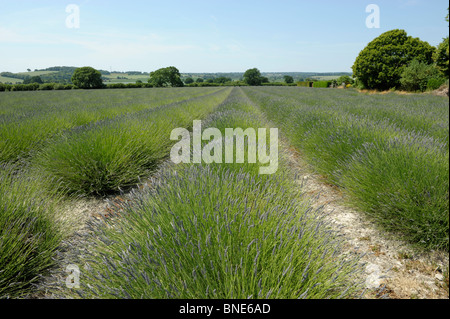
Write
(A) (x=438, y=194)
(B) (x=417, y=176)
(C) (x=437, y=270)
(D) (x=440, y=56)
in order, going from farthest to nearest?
1. (D) (x=440, y=56)
2. (B) (x=417, y=176)
3. (A) (x=438, y=194)
4. (C) (x=437, y=270)

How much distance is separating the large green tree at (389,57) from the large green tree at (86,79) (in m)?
56.1

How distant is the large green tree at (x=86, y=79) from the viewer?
57138mm

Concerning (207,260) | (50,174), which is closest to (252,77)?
(50,174)

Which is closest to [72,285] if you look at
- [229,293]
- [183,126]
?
[229,293]

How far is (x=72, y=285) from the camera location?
1.28 metres

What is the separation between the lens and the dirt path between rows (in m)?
1.77

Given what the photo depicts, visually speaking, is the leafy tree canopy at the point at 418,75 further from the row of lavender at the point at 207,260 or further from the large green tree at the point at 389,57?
the row of lavender at the point at 207,260

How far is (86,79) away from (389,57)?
2355 inches

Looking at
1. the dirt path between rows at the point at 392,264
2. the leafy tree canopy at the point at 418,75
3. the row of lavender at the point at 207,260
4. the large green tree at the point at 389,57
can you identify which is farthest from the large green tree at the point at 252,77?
the row of lavender at the point at 207,260

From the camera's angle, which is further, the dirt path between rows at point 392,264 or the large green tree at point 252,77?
the large green tree at point 252,77

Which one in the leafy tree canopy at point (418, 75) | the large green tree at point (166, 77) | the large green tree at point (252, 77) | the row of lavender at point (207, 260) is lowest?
the row of lavender at point (207, 260)
